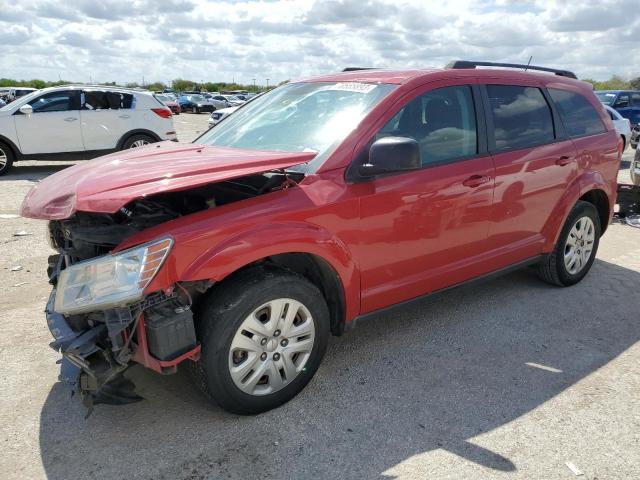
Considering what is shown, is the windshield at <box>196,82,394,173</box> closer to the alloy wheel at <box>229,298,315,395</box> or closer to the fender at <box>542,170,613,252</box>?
the alloy wheel at <box>229,298,315,395</box>

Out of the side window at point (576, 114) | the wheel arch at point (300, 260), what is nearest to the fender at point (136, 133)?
the side window at point (576, 114)

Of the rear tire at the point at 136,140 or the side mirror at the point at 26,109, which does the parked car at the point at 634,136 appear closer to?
the rear tire at the point at 136,140

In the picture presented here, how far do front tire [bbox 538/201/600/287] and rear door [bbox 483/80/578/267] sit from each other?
31cm

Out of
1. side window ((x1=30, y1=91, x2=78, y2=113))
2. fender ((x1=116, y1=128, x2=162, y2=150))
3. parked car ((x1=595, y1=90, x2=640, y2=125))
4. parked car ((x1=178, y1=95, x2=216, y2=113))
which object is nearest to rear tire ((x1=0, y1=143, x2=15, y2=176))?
side window ((x1=30, y1=91, x2=78, y2=113))

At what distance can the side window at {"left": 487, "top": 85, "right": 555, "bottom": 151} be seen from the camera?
13.0 feet

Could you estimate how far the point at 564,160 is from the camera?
441 cm

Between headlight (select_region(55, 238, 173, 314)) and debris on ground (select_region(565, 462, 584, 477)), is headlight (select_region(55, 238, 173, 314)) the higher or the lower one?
the higher one

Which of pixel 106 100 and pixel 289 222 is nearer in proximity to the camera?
pixel 289 222

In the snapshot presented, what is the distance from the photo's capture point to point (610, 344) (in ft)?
12.6

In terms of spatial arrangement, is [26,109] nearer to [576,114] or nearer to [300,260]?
[300,260]

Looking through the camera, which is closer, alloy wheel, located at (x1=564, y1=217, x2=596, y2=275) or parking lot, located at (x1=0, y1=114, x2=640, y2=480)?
parking lot, located at (x1=0, y1=114, x2=640, y2=480)

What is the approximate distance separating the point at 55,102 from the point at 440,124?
33.1 ft

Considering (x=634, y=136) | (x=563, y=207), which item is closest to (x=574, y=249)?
(x=563, y=207)

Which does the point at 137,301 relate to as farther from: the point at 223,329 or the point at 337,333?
the point at 337,333
